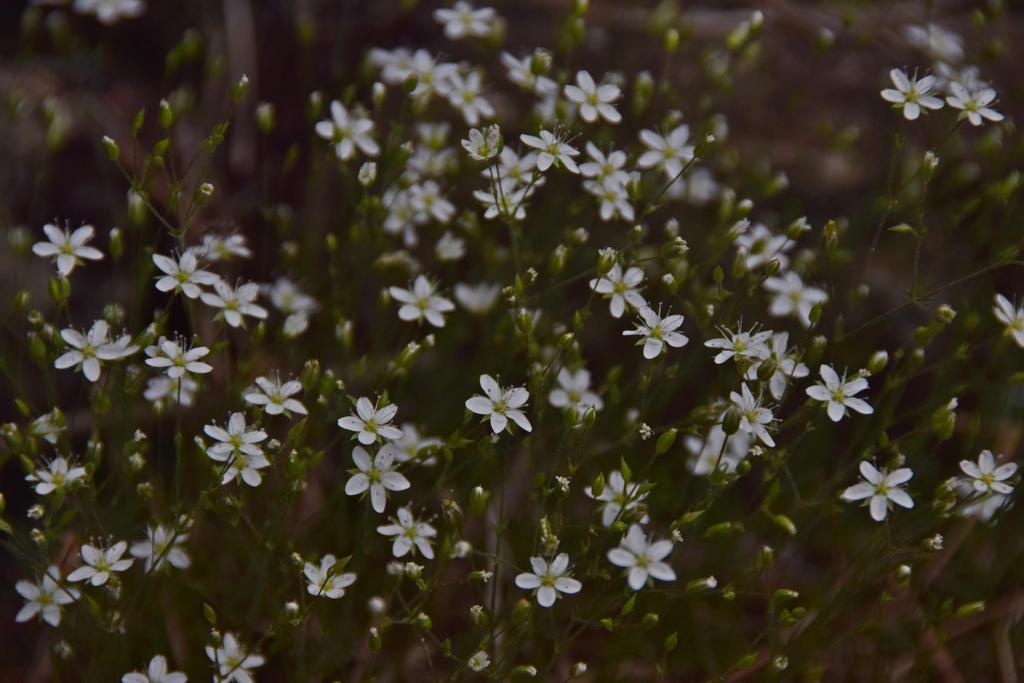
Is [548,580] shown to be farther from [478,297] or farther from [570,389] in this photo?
[478,297]

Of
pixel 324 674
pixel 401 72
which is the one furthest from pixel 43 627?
pixel 401 72

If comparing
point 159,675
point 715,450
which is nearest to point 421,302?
point 715,450

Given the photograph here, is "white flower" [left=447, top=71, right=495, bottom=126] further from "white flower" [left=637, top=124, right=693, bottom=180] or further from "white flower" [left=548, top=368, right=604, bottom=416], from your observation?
"white flower" [left=548, top=368, right=604, bottom=416]

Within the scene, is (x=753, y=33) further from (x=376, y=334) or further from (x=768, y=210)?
(x=376, y=334)

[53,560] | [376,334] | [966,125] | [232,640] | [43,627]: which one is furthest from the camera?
[966,125]

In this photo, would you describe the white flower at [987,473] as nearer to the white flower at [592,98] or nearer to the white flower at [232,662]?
the white flower at [592,98]

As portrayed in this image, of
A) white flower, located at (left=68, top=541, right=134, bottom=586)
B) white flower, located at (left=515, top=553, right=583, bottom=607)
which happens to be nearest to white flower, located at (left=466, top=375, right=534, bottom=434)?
white flower, located at (left=515, top=553, right=583, bottom=607)
